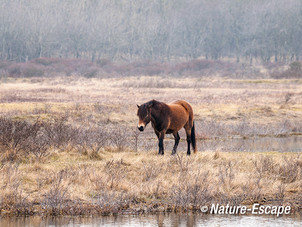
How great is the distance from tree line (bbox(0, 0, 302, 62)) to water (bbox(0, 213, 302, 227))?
89420 millimetres

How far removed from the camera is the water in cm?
900

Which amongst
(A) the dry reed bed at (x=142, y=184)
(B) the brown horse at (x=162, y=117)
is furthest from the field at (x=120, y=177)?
(B) the brown horse at (x=162, y=117)

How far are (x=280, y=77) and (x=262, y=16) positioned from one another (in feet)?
222

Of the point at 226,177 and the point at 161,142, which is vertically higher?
the point at 161,142

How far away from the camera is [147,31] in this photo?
400 ft

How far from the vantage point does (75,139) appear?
47.5 feet

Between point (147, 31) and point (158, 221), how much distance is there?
114m

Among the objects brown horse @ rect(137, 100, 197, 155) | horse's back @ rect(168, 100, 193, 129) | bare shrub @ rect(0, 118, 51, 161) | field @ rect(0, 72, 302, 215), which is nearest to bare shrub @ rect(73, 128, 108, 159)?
field @ rect(0, 72, 302, 215)

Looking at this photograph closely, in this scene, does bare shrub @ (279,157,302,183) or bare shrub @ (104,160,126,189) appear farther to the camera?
bare shrub @ (279,157,302,183)

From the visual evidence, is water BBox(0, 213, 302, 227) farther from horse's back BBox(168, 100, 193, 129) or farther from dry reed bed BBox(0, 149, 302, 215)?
horse's back BBox(168, 100, 193, 129)

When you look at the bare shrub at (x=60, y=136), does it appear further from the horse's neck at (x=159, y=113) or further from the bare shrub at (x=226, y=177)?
the bare shrub at (x=226, y=177)

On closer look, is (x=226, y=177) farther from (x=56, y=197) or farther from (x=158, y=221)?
(x=56, y=197)

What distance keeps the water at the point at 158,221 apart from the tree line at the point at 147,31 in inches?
3520

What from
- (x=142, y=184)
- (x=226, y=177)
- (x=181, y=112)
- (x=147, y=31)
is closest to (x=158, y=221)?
(x=142, y=184)
